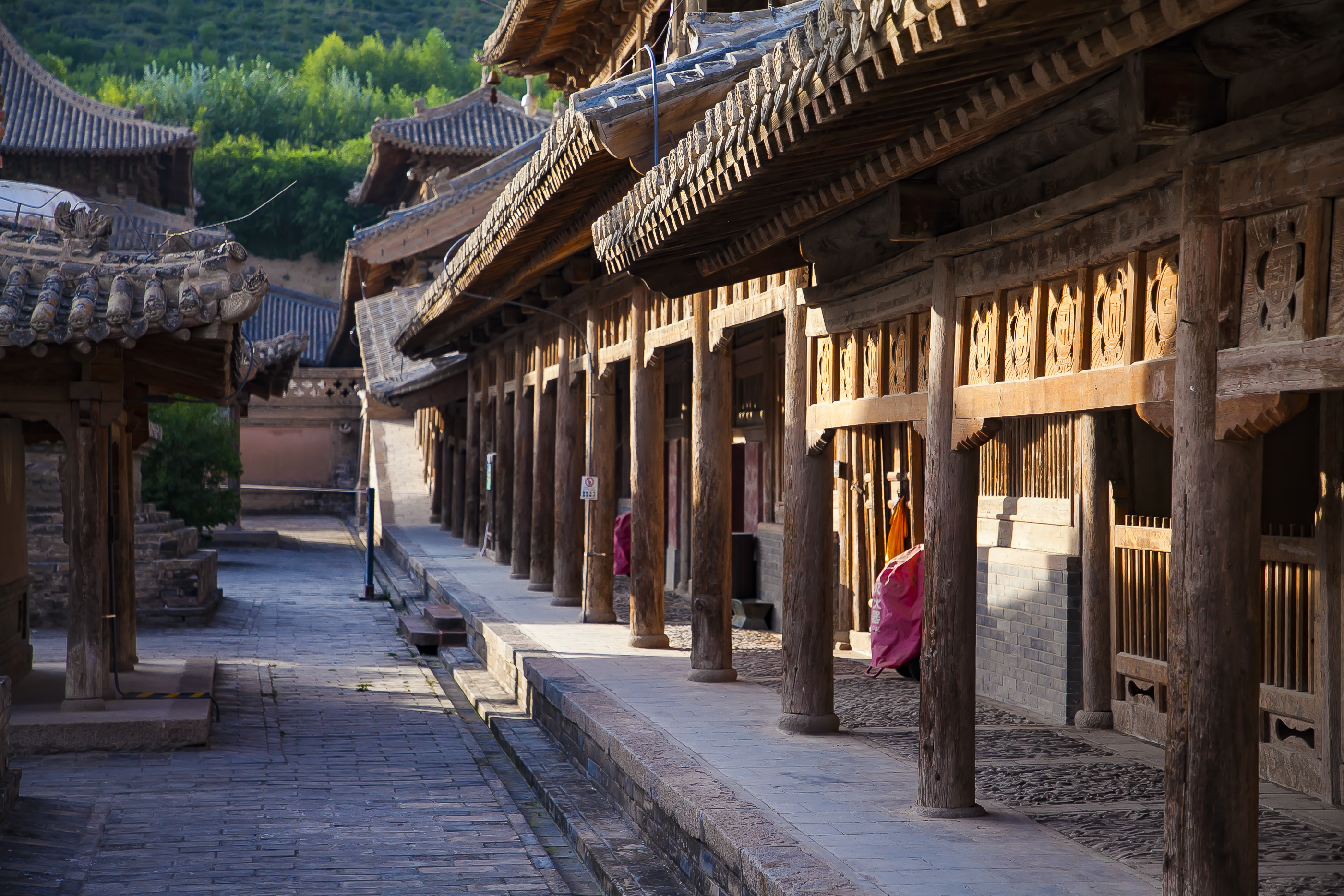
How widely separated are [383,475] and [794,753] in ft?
82.1

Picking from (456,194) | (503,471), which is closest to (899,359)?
(503,471)

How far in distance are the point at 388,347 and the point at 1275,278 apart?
25437mm

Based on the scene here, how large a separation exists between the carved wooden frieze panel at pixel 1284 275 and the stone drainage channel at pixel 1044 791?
230cm

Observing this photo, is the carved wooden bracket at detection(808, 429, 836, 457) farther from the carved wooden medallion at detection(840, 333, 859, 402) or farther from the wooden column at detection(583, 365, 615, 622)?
the wooden column at detection(583, 365, 615, 622)

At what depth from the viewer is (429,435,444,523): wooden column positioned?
28484mm

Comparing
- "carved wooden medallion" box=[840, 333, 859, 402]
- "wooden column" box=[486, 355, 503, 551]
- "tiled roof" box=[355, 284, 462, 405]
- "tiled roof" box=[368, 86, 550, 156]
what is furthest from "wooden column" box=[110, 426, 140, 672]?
"tiled roof" box=[368, 86, 550, 156]

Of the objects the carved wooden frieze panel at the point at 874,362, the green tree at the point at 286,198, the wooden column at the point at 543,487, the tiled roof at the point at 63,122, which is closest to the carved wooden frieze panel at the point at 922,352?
the carved wooden frieze panel at the point at 874,362

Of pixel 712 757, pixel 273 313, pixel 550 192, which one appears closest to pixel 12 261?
pixel 550 192

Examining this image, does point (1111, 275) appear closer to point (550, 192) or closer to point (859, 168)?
point (859, 168)

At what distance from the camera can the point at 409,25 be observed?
73438mm

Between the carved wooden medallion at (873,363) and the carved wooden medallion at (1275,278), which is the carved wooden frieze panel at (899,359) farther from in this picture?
the carved wooden medallion at (1275,278)

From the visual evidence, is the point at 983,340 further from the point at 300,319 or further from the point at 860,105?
the point at 300,319

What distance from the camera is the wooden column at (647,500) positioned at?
11.4m

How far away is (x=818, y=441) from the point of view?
762 centimetres
